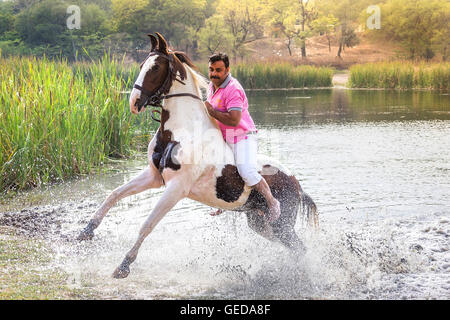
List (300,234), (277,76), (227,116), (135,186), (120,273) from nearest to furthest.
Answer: (120,273)
(227,116)
(135,186)
(300,234)
(277,76)

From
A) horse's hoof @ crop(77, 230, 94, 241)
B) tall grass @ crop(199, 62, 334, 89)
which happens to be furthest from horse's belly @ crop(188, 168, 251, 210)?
tall grass @ crop(199, 62, 334, 89)

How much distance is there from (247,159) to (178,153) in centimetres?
55

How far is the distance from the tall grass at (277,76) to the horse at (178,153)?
24284mm

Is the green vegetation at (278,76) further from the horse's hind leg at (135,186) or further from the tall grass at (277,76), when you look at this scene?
the horse's hind leg at (135,186)

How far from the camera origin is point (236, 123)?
4344 millimetres

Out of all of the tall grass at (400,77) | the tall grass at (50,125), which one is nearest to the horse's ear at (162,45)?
the tall grass at (50,125)

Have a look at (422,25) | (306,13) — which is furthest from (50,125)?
(422,25)

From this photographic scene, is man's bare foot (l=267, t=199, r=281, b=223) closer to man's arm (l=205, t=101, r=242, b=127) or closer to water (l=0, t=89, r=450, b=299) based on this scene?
water (l=0, t=89, r=450, b=299)

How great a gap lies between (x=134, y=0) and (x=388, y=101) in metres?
45.2

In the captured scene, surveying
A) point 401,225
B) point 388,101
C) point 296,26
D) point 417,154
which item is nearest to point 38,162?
point 401,225

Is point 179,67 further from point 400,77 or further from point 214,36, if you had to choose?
point 214,36

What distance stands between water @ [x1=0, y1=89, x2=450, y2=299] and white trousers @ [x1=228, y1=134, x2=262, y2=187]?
2.67ft

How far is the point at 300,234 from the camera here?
17.3 ft
